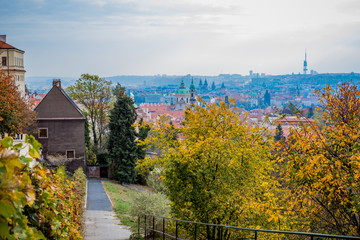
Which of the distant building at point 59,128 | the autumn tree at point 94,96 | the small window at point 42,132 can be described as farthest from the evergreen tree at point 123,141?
the small window at point 42,132

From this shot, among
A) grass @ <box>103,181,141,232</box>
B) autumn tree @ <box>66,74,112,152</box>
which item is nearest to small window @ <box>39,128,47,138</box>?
grass @ <box>103,181,141,232</box>

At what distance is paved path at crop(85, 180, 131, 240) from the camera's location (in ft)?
48.7

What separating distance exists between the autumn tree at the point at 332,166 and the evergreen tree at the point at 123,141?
30892 mm

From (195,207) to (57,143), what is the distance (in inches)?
1164

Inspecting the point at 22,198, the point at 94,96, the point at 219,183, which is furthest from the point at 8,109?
the point at 94,96

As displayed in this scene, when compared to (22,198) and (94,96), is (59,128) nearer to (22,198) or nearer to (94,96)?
(94,96)

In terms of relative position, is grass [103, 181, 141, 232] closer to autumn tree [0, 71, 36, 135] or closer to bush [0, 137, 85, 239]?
autumn tree [0, 71, 36, 135]

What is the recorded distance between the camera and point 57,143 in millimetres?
37594

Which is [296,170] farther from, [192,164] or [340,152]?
[192,164]

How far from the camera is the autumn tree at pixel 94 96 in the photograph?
148ft

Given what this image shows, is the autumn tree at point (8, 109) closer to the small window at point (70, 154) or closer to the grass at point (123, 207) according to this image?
the grass at point (123, 207)

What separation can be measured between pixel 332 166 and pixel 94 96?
39.9m

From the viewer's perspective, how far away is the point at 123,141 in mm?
39375

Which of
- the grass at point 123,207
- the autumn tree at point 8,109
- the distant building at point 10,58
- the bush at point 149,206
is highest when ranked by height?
the distant building at point 10,58
